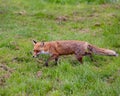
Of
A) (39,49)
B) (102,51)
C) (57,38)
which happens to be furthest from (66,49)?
(57,38)

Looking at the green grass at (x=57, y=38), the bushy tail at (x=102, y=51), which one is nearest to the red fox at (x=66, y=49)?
the bushy tail at (x=102, y=51)

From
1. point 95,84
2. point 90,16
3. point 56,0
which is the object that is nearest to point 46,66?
point 95,84

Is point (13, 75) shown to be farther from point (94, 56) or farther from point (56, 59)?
point (94, 56)

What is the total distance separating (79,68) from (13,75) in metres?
1.36

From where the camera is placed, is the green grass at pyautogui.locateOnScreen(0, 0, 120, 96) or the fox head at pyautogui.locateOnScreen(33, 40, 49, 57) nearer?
the green grass at pyautogui.locateOnScreen(0, 0, 120, 96)

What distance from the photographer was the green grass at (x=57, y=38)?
20.9 ft

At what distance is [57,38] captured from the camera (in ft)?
32.4

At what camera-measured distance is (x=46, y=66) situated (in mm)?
7734

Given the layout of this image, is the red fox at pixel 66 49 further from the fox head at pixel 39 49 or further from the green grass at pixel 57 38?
the green grass at pixel 57 38

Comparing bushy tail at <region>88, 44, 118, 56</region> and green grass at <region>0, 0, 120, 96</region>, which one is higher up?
bushy tail at <region>88, 44, 118, 56</region>

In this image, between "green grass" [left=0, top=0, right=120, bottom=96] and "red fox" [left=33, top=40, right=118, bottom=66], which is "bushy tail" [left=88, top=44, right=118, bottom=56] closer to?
"red fox" [left=33, top=40, right=118, bottom=66]

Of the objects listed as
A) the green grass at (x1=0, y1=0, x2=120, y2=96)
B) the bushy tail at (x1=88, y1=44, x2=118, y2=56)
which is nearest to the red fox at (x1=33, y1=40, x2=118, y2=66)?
the bushy tail at (x1=88, y1=44, x2=118, y2=56)

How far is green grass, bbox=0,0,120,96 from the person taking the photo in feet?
20.9

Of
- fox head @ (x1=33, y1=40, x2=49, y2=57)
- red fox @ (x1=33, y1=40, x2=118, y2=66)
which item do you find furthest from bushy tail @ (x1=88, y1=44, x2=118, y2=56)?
fox head @ (x1=33, y1=40, x2=49, y2=57)
